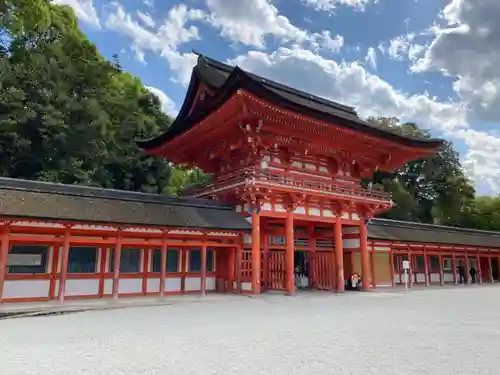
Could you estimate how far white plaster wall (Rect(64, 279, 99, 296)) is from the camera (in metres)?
12.5

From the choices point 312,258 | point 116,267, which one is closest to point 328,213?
point 312,258

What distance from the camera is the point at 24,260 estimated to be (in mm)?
12031

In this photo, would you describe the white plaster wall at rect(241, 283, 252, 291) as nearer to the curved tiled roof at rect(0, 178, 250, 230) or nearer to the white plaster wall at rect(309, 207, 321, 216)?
the curved tiled roof at rect(0, 178, 250, 230)

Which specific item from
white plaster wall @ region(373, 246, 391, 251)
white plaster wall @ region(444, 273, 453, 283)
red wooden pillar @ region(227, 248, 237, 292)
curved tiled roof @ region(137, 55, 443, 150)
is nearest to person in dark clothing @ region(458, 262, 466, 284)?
white plaster wall @ region(444, 273, 453, 283)

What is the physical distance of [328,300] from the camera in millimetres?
13227

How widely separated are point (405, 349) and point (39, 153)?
19760mm

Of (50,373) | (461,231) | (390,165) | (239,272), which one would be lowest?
(50,373)

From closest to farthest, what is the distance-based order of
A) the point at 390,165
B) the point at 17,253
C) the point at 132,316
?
the point at 132,316
the point at 17,253
the point at 390,165

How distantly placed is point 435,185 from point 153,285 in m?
32.4

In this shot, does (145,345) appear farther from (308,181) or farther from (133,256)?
(308,181)

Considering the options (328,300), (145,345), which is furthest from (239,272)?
(145,345)

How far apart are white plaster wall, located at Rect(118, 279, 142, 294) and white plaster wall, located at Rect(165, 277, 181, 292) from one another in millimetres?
1018

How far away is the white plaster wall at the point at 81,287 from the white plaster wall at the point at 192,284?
3301 mm

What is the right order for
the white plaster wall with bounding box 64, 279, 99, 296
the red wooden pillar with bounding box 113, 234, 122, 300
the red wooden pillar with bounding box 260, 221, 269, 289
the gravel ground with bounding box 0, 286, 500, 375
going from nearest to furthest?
1. the gravel ground with bounding box 0, 286, 500, 375
2. the red wooden pillar with bounding box 113, 234, 122, 300
3. the white plaster wall with bounding box 64, 279, 99, 296
4. the red wooden pillar with bounding box 260, 221, 269, 289
